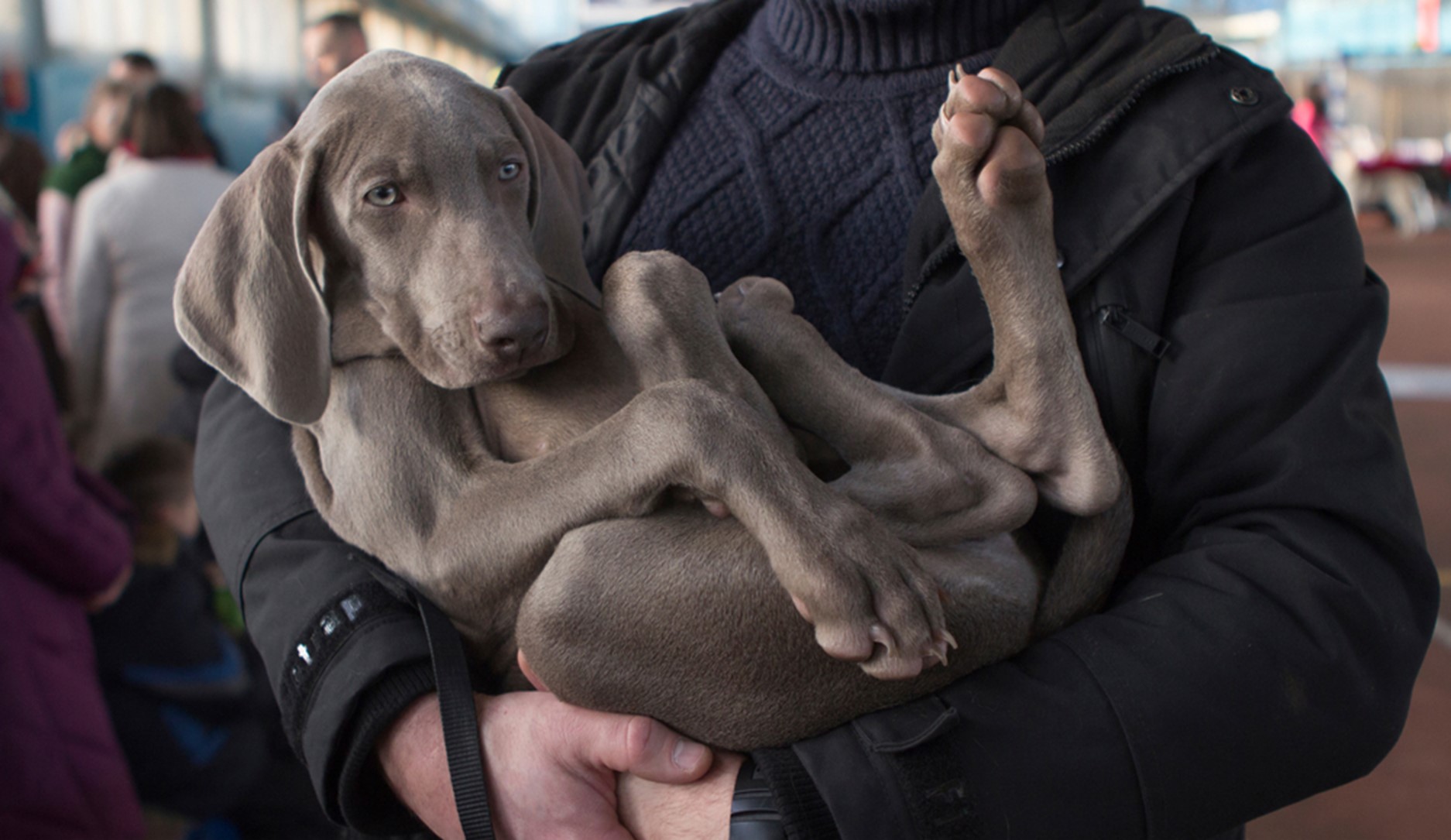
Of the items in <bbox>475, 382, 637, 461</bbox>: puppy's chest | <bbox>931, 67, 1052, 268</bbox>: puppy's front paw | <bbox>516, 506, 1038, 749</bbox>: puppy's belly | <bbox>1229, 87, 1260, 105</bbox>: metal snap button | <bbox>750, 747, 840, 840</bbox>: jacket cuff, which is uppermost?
<bbox>1229, 87, 1260, 105</bbox>: metal snap button

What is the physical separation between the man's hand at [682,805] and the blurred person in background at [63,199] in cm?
374

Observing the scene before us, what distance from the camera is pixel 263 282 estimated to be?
1288mm

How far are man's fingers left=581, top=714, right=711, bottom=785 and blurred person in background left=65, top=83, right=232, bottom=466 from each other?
9.79 feet

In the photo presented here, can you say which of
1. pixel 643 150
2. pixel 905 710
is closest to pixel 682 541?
pixel 905 710

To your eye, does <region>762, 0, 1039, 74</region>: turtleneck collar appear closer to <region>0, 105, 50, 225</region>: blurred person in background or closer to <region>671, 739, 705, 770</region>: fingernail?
<region>671, 739, 705, 770</region>: fingernail

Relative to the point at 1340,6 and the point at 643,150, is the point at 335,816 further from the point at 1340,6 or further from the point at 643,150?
the point at 1340,6

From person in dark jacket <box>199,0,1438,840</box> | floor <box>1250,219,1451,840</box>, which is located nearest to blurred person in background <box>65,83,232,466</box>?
person in dark jacket <box>199,0,1438,840</box>

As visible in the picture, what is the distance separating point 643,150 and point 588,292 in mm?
341

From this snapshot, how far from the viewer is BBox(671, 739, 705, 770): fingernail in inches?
47.2

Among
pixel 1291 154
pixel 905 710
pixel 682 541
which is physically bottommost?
pixel 905 710

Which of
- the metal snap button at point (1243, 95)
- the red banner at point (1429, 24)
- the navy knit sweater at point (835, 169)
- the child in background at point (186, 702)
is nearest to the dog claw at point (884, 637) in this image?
the navy knit sweater at point (835, 169)

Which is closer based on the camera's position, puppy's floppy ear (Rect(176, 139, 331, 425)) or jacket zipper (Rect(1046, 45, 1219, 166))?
puppy's floppy ear (Rect(176, 139, 331, 425))

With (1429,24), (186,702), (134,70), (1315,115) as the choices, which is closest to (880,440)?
(186,702)

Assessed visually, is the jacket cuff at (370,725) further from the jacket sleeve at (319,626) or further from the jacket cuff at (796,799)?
the jacket cuff at (796,799)
